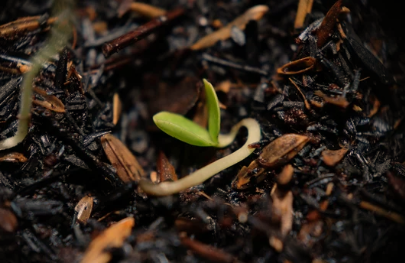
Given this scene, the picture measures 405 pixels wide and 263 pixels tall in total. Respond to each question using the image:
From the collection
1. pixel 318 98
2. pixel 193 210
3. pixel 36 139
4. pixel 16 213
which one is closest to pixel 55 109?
pixel 36 139

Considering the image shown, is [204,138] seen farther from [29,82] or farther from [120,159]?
[29,82]

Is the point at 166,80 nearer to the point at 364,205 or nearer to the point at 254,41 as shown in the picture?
the point at 254,41

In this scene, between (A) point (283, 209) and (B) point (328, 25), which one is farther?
(B) point (328, 25)

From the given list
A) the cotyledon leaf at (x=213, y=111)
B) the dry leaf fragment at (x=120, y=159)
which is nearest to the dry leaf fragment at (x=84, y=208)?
the dry leaf fragment at (x=120, y=159)

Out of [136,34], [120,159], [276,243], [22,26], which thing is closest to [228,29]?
[136,34]

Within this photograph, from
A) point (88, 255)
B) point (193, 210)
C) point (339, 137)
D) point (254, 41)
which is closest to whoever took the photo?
point (88, 255)

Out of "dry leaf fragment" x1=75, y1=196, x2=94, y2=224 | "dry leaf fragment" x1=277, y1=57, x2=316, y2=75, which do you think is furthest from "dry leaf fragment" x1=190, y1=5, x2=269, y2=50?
"dry leaf fragment" x1=75, y1=196, x2=94, y2=224

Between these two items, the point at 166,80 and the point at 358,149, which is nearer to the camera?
the point at 358,149
